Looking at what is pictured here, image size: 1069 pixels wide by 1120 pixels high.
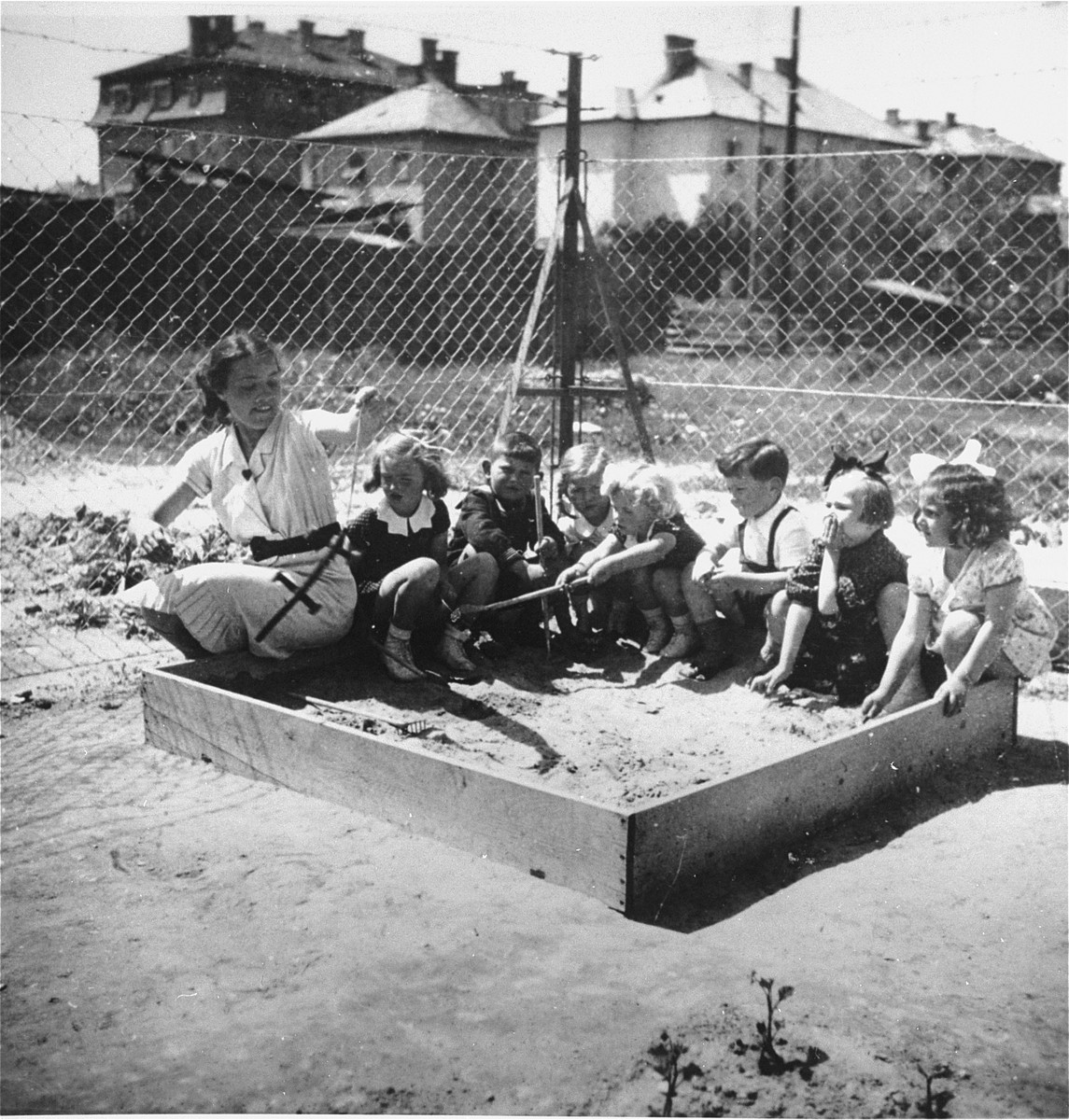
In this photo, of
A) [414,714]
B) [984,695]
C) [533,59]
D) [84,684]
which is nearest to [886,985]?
[984,695]

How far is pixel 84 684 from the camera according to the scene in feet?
16.0

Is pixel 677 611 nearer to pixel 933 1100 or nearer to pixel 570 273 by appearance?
pixel 570 273

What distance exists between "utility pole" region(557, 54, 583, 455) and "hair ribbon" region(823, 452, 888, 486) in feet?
6.80

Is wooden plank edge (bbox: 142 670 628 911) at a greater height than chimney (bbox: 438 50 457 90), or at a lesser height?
lesser

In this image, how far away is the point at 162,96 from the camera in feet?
79.0

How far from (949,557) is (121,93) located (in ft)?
71.6

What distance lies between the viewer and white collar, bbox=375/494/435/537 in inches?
186

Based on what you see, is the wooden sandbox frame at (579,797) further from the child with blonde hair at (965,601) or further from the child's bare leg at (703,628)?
the child's bare leg at (703,628)

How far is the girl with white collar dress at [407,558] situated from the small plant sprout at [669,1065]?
2311 mm

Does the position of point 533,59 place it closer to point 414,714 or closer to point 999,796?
point 414,714

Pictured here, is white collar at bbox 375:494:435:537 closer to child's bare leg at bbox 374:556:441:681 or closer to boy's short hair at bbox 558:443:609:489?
child's bare leg at bbox 374:556:441:681

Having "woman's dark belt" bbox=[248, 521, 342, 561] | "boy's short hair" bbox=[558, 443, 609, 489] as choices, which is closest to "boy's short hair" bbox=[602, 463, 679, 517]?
"boy's short hair" bbox=[558, 443, 609, 489]

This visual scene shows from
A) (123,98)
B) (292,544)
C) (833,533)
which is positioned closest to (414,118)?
(123,98)

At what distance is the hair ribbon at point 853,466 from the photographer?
14.3ft
